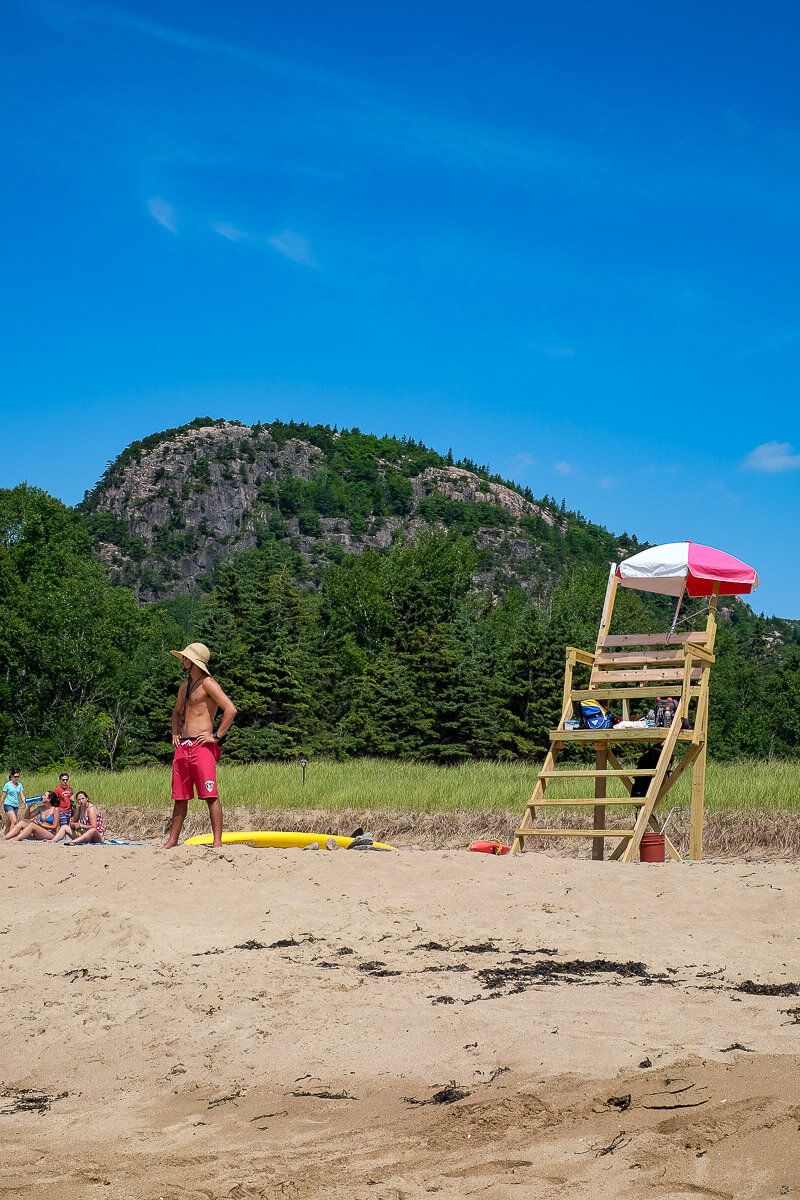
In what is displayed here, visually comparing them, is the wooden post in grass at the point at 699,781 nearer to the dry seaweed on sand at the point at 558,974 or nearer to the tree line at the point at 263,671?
the dry seaweed on sand at the point at 558,974

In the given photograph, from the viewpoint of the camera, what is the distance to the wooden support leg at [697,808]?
1095cm

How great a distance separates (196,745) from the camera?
985 centimetres

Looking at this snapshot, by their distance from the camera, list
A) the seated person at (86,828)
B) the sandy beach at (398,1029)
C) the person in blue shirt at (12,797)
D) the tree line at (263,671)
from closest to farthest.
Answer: the sandy beach at (398,1029), the seated person at (86,828), the person in blue shirt at (12,797), the tree line at (263,671)

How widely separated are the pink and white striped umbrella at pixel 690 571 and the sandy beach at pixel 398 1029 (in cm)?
416

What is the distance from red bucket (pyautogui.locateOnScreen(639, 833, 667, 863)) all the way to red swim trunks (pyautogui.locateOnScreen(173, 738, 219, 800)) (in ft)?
12.6

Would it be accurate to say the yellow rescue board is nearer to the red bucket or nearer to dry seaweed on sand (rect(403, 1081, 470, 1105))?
the red bucket

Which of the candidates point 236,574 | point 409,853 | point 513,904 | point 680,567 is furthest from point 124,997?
point 236,574

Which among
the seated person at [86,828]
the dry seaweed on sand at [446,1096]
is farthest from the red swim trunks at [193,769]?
the dry seaweed on sand at [446,1096]

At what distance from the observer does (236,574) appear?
54188mm

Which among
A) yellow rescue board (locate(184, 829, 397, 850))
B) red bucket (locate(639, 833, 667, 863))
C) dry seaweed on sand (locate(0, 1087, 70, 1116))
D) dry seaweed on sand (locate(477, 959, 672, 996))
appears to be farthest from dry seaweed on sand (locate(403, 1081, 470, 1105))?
yellow rescue board (locate(184, 829, 397, 850))

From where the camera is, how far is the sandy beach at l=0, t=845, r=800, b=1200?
385 centimetres

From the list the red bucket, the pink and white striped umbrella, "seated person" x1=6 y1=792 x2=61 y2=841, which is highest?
the pink and white striped umbrella

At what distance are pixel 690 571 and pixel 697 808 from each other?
2.52m

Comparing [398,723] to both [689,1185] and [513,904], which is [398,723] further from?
[689,1185]
